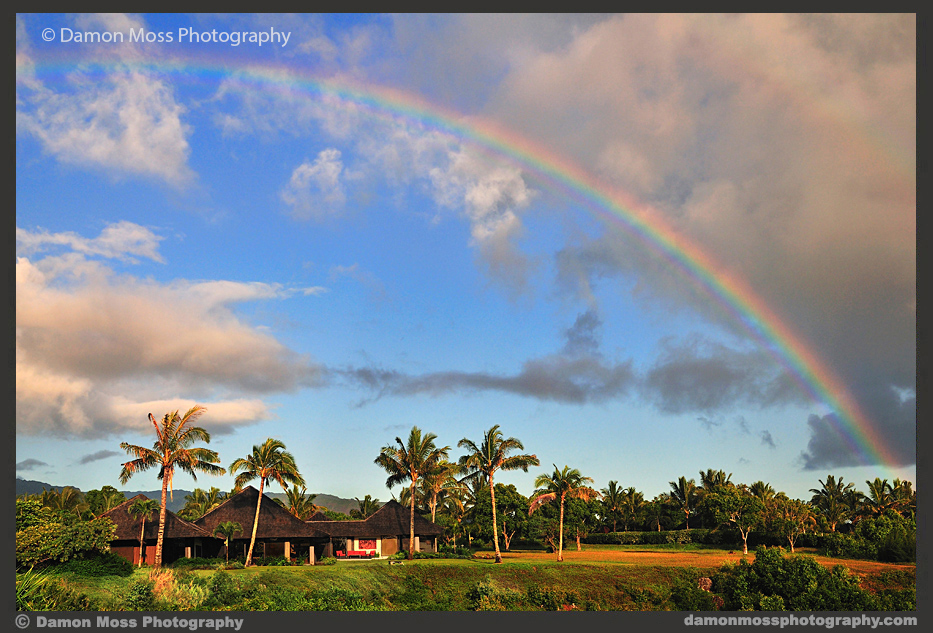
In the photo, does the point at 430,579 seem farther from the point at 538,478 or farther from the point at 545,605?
the point at 538,478

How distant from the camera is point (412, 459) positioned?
196ft

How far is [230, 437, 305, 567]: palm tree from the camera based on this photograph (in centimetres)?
5278

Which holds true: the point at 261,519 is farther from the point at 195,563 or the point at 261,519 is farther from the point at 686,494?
the point at 686,494

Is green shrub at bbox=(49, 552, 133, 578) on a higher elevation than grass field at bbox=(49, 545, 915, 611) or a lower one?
higher

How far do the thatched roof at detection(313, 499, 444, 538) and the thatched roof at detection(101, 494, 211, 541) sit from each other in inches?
439

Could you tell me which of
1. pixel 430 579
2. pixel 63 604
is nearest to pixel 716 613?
pixel 430 579

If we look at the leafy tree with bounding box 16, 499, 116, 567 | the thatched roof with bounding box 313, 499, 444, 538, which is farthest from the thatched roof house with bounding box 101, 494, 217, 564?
the thatched roof with bounding box 313, 499, 444, 538

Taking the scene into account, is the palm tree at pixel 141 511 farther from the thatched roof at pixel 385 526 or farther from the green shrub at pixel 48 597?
the green shrub at pixel 48 597

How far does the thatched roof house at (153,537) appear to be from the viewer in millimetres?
51375

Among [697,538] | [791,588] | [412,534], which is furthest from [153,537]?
[697,538]

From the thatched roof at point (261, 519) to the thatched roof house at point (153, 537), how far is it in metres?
1.80

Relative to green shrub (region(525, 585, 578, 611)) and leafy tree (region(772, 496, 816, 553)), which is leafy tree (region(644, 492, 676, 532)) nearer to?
leafy tree (region(772, 496, 816, 553))

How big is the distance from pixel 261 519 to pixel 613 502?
6544 centimetres

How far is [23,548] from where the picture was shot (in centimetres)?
3756
